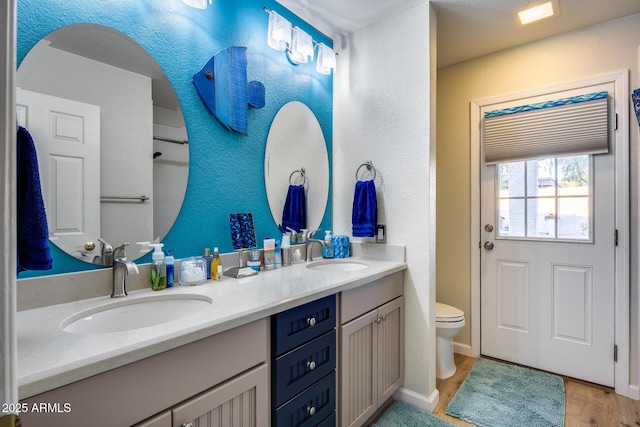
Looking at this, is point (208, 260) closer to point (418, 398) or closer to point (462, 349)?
point (418, 398)

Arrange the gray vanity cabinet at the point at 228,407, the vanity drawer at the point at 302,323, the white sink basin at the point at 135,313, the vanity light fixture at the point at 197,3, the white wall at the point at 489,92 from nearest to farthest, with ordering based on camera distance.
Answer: the gray vanity cabinet at the point at 228,407 < the white sink basin at the point at 135,313 < the vanity drawer at the point at 302,323 < the vanity light fixture at the point at 197,3 < the white wall at the point at 489,92

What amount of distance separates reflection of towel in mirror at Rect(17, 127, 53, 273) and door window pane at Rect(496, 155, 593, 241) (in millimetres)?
2635

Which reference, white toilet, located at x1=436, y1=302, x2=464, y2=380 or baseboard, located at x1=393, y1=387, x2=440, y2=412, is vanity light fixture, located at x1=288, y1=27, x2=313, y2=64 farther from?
baseboard, located at x1=393, y1=387, x2=440, y2=412

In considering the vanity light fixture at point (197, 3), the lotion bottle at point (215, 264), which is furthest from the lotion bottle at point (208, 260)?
the vanity light fixture at point (197, 3)

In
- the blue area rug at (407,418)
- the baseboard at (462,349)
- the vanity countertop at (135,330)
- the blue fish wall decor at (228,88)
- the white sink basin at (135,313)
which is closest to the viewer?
the vanity countertop at (135,330)

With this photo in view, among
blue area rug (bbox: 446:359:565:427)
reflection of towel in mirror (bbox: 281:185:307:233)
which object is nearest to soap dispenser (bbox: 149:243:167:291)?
reflection of towel in mirror (bbox: 281:185:307:233)

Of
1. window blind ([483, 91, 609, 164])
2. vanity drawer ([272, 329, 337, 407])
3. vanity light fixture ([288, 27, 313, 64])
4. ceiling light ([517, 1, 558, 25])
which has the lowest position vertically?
vanity drawer ([272, 329, 337, 407])

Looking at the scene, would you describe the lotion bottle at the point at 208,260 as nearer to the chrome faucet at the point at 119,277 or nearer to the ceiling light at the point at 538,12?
the chrome faucet at the point at 119,277

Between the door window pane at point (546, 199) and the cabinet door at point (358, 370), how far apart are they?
57.1 inches

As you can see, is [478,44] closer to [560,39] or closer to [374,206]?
[560,39]

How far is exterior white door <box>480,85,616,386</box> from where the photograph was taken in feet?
6.74

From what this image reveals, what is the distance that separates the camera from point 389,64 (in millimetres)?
2043

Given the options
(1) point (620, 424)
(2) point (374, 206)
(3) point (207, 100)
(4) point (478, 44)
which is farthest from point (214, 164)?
(1) point (620, 424)

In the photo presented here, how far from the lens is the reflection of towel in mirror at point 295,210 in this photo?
1986 mm
